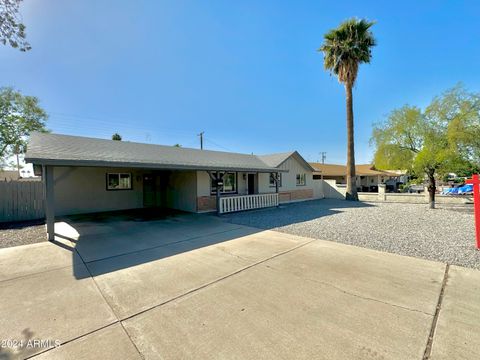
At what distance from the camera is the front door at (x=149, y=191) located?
12.8 metres

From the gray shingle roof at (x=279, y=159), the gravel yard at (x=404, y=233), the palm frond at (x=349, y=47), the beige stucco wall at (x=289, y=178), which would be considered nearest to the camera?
the gravel yard at (x=404, y=233)

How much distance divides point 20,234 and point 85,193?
397 cm

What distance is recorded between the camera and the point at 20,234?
7062 mm

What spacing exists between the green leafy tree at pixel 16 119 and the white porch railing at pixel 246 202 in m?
20.3

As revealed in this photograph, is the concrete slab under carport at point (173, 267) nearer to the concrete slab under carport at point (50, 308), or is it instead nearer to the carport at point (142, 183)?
the concrete slab under carport at point (50, 308)

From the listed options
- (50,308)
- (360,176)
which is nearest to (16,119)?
(50,308)

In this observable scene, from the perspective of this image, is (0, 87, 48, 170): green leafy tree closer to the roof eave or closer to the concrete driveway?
the roof eave

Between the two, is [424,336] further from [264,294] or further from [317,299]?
[264,294]

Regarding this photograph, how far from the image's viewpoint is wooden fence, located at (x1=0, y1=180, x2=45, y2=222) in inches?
360

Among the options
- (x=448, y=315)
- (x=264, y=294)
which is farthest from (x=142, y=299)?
(x=448, y=315)

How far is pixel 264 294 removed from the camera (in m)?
3.25

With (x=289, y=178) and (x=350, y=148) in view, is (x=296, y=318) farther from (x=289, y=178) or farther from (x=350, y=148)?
(x=350, y=148)

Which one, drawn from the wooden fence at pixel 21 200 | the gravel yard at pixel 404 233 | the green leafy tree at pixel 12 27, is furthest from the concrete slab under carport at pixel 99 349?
the wooden fence at pixel 21 200

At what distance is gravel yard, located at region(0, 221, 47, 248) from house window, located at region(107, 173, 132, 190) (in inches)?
134
